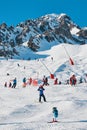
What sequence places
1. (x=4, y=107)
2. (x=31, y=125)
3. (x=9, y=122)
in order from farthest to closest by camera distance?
(x=4, y=107) → (x=9, y=122) → (x=31, y=125)

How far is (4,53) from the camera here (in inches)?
4902

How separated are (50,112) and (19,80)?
36.2 m

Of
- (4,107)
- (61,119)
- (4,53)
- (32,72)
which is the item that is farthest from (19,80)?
(4,53)

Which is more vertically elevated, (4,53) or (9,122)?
(4,53)

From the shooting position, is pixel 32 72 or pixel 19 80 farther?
pixel 32 72

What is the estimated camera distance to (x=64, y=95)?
116 ft

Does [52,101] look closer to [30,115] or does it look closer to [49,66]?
[30,115]

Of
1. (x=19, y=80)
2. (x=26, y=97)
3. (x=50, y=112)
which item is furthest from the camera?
(x=19, y=80)

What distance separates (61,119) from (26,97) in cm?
995

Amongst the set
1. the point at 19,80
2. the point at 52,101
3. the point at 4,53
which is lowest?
the point at 52,101

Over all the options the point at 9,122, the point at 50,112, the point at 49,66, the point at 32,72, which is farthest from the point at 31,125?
the point at 49,66

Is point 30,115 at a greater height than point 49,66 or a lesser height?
lesser

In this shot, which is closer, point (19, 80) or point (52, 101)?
point (52, 101)

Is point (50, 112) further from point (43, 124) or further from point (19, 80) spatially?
→ point (19, 80)
